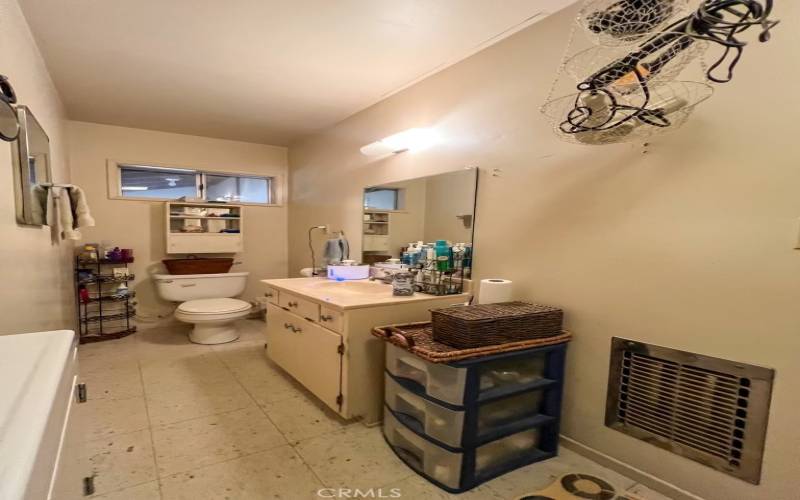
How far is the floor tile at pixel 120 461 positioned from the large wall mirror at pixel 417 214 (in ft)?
5.69

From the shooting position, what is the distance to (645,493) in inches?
56.9

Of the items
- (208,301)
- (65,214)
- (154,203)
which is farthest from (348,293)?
(154,203)

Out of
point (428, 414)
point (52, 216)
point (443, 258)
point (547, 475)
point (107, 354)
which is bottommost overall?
point (107, 354)

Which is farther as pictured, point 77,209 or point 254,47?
point 77,209

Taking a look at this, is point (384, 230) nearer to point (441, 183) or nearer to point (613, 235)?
point (441, 183)

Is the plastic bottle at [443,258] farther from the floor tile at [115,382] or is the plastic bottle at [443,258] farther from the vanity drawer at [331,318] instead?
the floor tile at [115,382]

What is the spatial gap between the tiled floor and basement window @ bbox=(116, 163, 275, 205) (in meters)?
1.91

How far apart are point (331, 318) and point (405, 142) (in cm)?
135

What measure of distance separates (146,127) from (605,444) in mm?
4475

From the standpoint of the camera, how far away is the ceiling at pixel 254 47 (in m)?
1.72

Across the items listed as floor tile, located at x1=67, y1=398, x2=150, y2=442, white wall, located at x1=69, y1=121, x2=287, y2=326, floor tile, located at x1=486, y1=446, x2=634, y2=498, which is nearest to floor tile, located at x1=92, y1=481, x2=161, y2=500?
floor tile, located at x1=67, y1=398, x2=150, y2=442

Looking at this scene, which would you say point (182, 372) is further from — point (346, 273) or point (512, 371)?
point (512, 371)

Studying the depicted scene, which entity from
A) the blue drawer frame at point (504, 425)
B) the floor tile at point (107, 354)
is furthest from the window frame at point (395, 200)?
the floor tile at point (107, 354)

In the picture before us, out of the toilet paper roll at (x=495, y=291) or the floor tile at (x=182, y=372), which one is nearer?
the toilet paper roll at (x=495, y=291)
